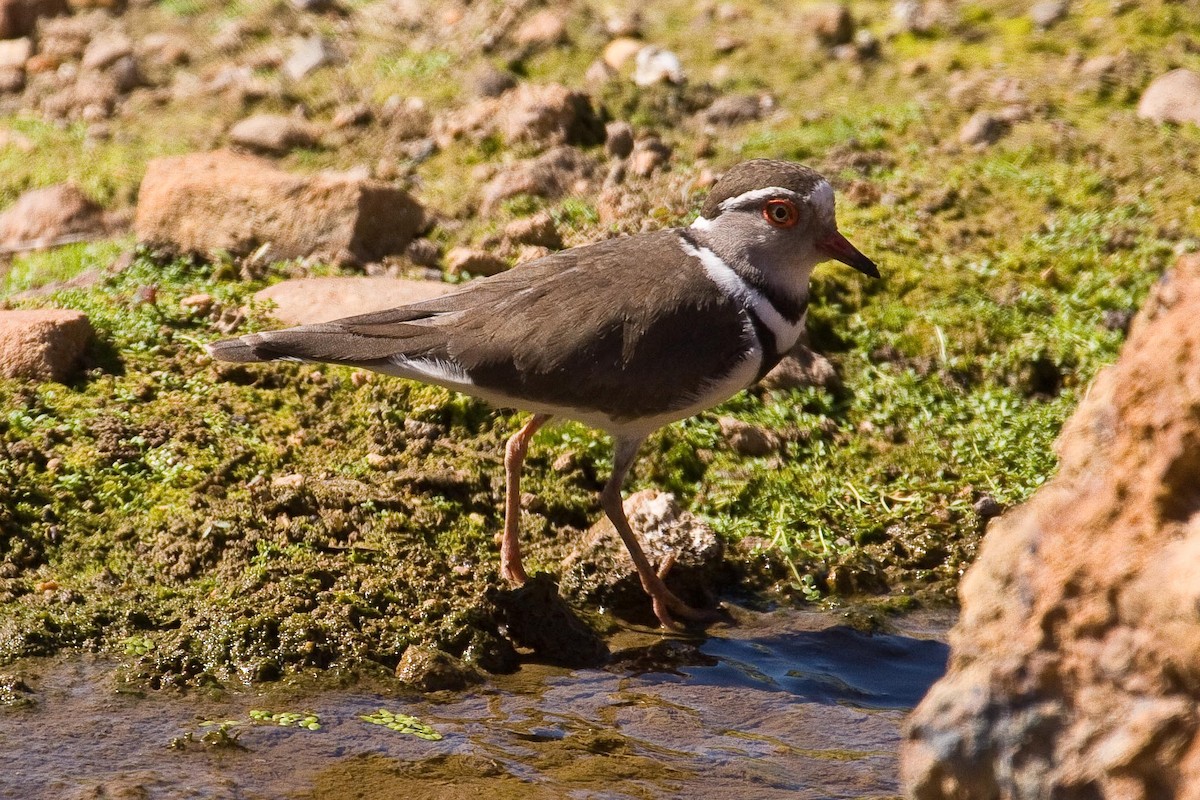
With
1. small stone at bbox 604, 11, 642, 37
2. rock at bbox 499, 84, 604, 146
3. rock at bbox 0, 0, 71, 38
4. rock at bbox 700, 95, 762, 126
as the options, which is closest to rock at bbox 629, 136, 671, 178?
rock at bbox 499, 84, 604, 146

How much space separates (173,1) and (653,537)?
8357mm

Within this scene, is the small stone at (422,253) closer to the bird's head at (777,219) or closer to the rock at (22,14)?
the bird's head at (777,219)

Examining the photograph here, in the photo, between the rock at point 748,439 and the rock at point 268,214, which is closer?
the rock at point 748,439

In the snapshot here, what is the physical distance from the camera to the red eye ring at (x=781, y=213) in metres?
6.05

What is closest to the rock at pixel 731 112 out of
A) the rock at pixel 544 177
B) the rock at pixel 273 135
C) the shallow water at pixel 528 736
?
the rock at pixel 544 177

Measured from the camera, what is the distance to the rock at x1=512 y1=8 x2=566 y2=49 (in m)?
10.5

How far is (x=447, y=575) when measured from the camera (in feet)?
18.4

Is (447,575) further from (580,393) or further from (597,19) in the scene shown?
(597,19)

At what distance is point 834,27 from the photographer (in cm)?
1054

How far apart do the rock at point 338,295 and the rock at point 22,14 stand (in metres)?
5.74

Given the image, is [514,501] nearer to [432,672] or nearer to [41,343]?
[432,672]

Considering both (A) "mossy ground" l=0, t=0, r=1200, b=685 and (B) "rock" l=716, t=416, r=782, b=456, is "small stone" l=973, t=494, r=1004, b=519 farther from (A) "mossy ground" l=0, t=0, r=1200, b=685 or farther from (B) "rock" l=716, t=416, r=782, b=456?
(B) "rock" l=716, t=416, r=782, b=456

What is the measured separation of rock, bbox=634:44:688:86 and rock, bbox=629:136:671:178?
1.00 metres

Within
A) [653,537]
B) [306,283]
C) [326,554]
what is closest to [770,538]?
[653,537]
